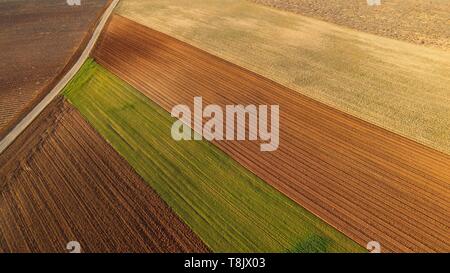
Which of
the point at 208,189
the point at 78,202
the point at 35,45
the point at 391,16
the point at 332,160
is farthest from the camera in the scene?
the point at 391,16

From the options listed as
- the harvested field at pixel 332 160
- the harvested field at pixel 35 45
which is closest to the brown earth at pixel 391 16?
the harvested field at pixel 332 160

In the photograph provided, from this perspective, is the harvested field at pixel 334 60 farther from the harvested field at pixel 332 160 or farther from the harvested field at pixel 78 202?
the harvested field at pixel 78 202

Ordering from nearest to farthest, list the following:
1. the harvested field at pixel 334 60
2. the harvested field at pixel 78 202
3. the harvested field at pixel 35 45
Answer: the harvested field at pixel 78 202, the harvested field at pixel 334 60, the harvested field at pixel 35 45

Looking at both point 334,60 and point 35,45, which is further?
point 35,45

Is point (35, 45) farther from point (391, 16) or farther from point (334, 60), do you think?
point (391, 16)

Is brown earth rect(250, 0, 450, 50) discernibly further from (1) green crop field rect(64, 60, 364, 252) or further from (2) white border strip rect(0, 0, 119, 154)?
(1) green crop field rect(64, 60, 364, 252)

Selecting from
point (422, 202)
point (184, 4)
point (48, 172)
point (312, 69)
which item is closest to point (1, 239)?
point (48, 172)

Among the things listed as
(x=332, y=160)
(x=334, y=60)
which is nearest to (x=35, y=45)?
(x=334, y=60)
